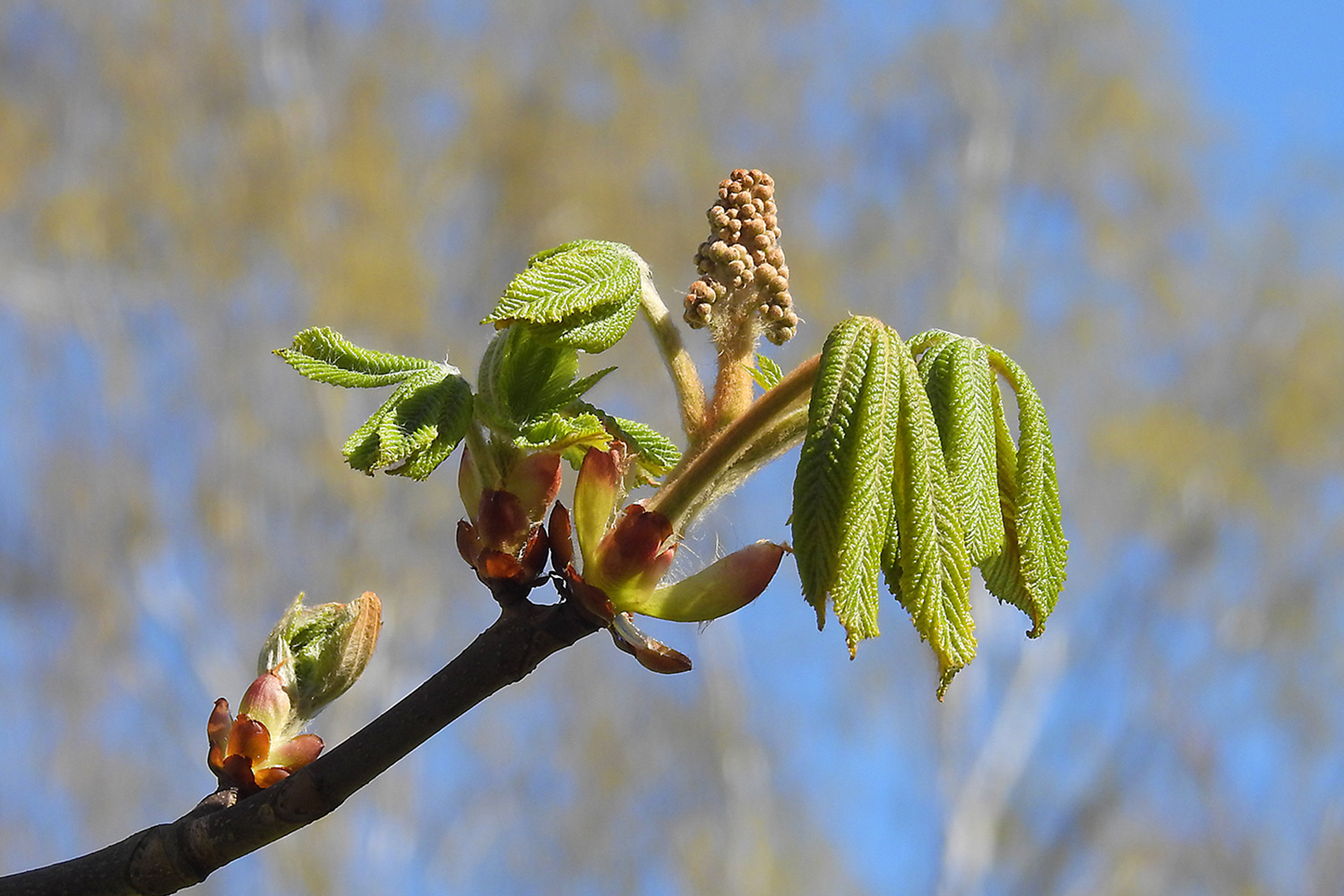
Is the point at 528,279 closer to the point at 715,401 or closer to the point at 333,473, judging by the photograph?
the point at 715,401

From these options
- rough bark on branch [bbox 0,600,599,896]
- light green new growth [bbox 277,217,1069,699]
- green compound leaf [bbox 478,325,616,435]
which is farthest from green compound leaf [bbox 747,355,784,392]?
rough bark on branch [bbox 0,600,599,896]

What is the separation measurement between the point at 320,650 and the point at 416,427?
7.2 inches

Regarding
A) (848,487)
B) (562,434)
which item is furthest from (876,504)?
(562,434)

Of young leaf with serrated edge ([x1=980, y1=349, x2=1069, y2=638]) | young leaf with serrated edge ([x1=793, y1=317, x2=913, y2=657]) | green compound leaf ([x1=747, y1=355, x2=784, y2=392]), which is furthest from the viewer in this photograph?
green compound leaf ([x1=747, y1=355, x2=784, y2=392])

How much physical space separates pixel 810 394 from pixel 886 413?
5 cm

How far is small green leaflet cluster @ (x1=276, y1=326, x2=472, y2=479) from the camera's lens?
744 millimetres

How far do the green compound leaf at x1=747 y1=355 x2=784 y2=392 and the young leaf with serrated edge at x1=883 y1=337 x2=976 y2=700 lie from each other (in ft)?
0.55

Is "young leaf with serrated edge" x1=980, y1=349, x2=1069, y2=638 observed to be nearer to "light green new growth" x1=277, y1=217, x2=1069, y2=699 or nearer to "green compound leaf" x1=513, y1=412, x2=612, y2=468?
"light green new growth" x1=277, y1=217, x2=1069, y2=699

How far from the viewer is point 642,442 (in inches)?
32.6

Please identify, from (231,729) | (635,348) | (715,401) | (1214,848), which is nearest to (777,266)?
(715,401)

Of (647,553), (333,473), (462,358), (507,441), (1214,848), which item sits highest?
(462,358)

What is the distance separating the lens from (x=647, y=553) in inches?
29.1

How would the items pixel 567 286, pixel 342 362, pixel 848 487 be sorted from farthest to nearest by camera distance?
pixel 342 362, pixel 567 286, pixel 848 487

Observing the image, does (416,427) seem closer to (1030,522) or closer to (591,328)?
(591,328)
